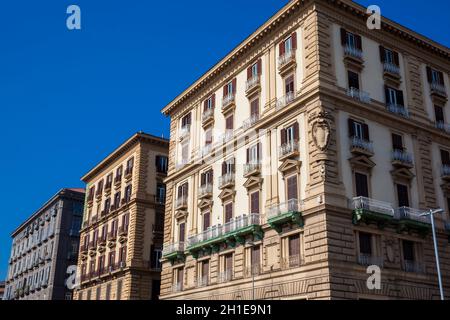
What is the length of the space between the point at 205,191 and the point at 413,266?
17.9 m

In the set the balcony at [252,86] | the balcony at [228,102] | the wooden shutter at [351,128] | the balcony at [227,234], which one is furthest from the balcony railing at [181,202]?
the wooden shutter at [351,128]

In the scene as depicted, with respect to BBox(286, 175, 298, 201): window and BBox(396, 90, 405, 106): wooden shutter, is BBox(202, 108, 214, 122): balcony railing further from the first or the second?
BBox(396, 90, 405, 106): wooden shutter

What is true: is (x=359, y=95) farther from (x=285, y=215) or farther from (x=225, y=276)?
(x=225, y=276)

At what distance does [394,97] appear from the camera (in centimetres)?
3947

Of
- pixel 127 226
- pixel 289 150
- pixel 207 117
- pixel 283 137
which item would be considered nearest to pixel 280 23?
pixel 283 137

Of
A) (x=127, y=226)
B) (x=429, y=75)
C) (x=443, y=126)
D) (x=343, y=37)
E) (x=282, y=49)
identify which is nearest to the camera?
(x=343, y=37)

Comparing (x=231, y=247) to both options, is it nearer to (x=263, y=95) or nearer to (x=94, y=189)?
(x=263, y=95)

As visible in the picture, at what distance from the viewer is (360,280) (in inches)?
1243

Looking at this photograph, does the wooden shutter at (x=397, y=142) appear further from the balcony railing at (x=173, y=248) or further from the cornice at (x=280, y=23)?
the balcony railing at (x=173, y=248)

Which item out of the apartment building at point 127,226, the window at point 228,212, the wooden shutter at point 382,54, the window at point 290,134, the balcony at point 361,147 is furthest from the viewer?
the apartment building at point 127,226

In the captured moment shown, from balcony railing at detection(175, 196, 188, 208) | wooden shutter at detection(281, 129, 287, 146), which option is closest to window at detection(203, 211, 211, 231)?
balcony railing at detection(175, 196, 188, 208)

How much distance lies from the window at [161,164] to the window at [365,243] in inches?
1326

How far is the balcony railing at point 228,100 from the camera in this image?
44625 millimetres

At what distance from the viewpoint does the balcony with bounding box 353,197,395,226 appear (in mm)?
32594
